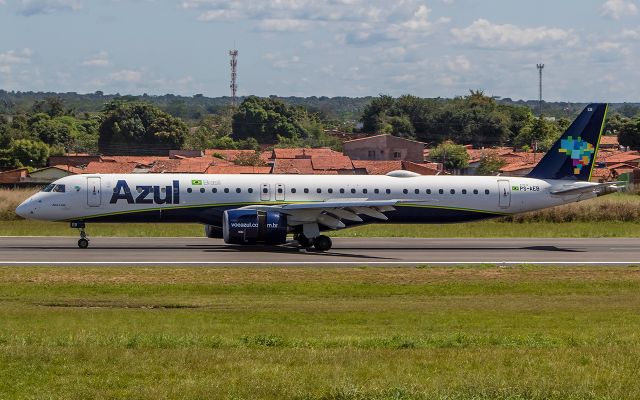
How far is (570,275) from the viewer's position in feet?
117

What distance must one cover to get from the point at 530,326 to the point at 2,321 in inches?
441

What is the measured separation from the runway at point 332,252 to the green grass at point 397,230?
3.06 metres

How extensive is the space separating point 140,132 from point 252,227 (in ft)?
394

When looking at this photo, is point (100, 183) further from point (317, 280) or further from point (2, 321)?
point (2, 321)

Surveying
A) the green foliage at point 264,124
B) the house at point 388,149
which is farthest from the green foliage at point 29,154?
the green foliage at point 264,124

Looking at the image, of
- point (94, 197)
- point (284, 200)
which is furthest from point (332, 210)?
point (94, 197)

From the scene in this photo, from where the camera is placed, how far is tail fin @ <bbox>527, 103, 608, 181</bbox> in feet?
163

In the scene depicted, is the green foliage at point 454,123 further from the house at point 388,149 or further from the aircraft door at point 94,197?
the aircraft door at point 94,197

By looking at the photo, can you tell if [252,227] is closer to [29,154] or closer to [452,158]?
[29,154]

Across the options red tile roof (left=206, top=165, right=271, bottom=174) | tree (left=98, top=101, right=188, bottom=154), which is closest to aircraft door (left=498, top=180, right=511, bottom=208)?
red tile roof (left=206, top=165, right=271, bottom=174)

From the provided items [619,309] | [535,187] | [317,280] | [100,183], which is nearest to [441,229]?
[535,187]

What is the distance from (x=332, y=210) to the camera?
144 feet

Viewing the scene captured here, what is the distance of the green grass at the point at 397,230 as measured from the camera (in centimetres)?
5275

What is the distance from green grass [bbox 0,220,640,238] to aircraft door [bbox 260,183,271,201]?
25.3ft
